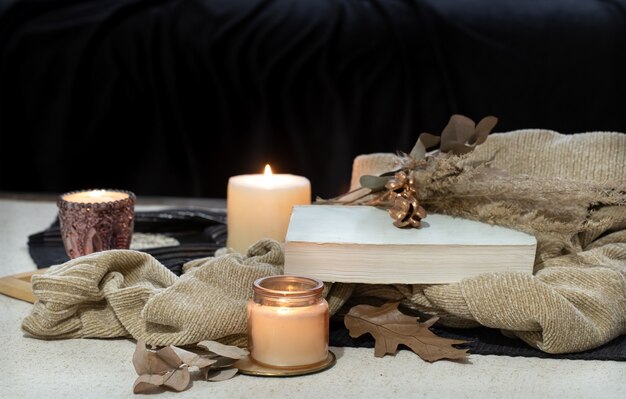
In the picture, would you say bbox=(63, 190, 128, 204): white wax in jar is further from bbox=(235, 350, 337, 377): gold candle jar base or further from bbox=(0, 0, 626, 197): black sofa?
bbox=(0, 0, 626, 197): black sofa

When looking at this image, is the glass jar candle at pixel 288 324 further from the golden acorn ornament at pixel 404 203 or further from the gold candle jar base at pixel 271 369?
the golden acorn ornament at pixel 404 203

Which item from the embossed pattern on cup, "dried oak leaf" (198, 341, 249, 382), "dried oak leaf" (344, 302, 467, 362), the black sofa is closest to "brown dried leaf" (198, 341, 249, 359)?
"dried oak leaf" (198, 341, 249, 382)

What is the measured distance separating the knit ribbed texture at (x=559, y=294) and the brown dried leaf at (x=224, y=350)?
0.48 ft

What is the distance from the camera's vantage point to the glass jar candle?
0.64 m

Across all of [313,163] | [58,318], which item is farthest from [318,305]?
[313,163]

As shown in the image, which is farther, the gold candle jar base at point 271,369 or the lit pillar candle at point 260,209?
the lit pillar candle at point 260,209

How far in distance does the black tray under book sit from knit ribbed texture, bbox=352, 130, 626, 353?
11 millimetres

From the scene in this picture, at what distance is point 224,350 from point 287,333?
52 mm

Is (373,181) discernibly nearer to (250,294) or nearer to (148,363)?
(250,294)

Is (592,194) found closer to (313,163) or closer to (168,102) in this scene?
(313,163)

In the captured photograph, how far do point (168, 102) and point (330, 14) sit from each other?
328 mm

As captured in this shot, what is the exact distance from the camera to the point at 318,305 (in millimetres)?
657

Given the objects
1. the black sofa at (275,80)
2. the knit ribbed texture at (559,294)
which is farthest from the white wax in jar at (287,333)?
the black sofa at (275,80)

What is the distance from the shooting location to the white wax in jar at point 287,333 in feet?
2.12
